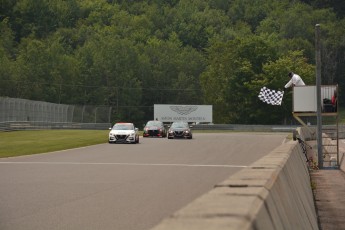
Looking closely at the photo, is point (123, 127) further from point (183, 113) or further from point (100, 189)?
point (183, 113)

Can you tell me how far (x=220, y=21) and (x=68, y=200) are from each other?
514ft

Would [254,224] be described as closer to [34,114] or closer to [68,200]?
[68,200]

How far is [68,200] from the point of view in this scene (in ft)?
39.4

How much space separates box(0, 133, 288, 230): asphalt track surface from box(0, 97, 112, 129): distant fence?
29.6 metres

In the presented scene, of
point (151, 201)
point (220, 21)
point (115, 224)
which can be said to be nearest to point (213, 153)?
point (151, 201)

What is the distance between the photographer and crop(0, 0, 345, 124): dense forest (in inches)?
3885

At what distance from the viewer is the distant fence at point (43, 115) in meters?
54.0

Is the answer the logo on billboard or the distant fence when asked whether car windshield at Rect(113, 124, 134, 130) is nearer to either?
the distant fence

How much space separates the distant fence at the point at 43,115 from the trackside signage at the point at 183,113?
7.58 m

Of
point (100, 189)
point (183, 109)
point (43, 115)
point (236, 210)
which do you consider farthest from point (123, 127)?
point (183, 109)

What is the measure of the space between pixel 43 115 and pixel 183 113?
24.7 m

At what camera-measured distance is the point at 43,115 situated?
2499 inches

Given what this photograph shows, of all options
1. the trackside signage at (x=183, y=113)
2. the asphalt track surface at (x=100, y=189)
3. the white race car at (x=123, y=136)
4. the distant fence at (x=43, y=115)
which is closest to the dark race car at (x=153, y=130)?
the white race car at (x=123, y=136)

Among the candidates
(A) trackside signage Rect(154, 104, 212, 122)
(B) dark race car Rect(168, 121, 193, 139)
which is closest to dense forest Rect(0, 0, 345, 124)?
(A) trackside signage Rect(154, 104, 212, 122)
